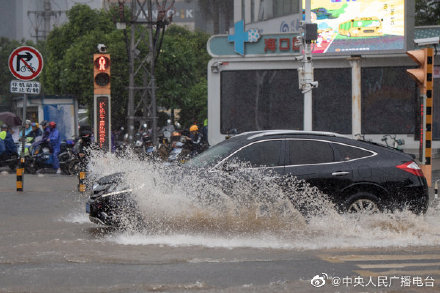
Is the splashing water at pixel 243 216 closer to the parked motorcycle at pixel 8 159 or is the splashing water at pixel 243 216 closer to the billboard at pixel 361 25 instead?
the parked motorcycle at pixel 8 159

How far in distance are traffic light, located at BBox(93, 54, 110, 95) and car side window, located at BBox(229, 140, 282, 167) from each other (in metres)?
8.07

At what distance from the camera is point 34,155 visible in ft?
78.7

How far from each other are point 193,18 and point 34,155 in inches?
4837

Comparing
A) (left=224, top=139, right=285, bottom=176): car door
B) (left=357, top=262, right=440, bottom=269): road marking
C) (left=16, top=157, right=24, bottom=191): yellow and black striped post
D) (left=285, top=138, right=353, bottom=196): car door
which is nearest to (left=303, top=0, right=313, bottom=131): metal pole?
(left=16, top=157, right=24, bottom=191): yellow and black striped post

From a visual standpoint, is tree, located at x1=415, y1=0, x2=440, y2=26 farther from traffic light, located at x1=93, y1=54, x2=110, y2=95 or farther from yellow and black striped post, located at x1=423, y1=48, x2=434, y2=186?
yellow and black striped post, located at x1=423, y1=48, x2=434, y2=186

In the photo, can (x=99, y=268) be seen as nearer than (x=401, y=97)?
Yes

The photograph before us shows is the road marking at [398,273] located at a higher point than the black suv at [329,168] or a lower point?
lower

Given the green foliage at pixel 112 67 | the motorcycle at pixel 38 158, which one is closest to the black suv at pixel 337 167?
the motorcycle at pixel 38 158

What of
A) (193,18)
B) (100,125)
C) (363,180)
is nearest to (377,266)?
(363,180)

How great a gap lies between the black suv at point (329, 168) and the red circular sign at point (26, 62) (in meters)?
7.04

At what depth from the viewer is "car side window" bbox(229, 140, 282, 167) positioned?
1015 centimetres

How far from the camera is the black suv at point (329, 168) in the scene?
400 inches

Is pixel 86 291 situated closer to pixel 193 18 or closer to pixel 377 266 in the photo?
pixel 377 266

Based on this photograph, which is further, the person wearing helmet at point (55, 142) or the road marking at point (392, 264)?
the person wearing helmet at point (55, 142)
